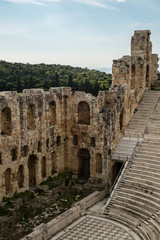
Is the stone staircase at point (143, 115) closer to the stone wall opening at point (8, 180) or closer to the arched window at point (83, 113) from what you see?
the arched window at point (83, 113)

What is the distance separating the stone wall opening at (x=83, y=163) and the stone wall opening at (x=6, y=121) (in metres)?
8.25

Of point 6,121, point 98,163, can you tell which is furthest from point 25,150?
point 98,163

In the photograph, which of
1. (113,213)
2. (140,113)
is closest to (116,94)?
(140,113)

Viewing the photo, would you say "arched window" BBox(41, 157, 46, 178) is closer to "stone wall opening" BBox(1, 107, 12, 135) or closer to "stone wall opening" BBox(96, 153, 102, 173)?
"stone wall opening" BBox(96, 153, 102, 173)

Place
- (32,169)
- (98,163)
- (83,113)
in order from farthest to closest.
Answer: (83,113) → (98,163) → (32,169)

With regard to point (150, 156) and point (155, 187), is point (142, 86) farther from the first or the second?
point (155, 187)

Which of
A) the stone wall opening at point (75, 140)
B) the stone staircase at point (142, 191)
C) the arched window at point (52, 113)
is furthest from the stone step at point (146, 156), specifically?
the arched window at point (52, 113)

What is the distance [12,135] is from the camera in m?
23.3

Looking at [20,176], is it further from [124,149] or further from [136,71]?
[136,71]

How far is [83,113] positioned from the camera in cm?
3016

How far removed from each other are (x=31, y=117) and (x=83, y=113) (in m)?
6.08

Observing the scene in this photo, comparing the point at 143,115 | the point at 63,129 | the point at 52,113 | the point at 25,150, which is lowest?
the point at 25,150

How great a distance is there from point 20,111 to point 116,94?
9521 millimetres

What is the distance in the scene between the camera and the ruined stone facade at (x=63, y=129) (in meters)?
23.6
